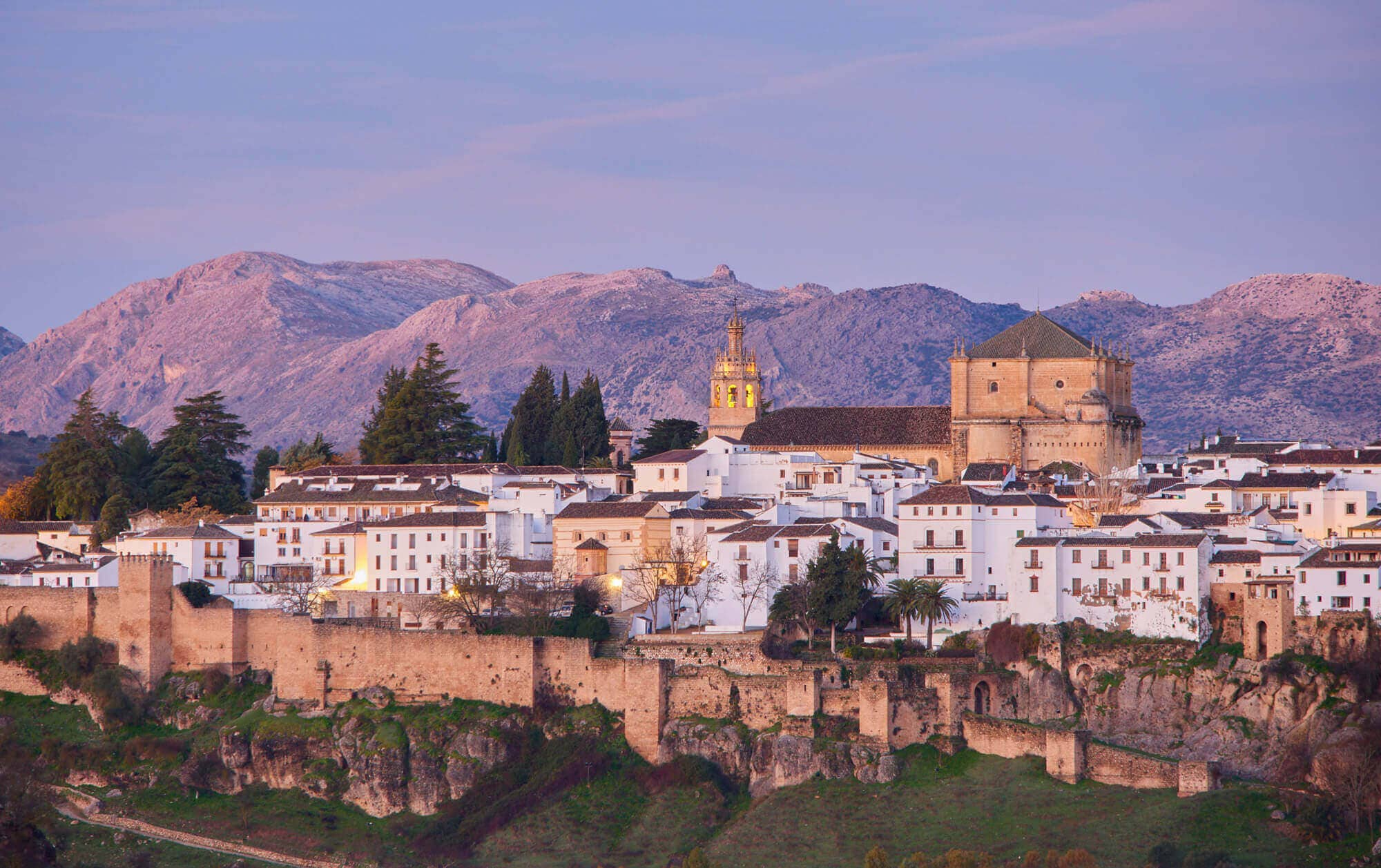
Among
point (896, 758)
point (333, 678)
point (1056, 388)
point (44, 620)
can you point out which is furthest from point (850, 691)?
point (1056, 388)

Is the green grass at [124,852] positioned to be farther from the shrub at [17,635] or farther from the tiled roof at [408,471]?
the tiled roof at [408,471]

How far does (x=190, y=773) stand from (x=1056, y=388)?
138ft

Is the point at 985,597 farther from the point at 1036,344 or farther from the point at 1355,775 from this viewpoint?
the point at 1036,344

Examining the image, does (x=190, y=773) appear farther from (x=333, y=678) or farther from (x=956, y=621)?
(x=956, y=621)

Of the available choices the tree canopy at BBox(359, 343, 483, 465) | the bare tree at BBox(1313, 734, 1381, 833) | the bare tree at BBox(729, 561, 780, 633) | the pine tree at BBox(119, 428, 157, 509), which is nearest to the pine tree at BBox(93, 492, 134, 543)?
the pine tree at BBox(119, 428, 157, 509)

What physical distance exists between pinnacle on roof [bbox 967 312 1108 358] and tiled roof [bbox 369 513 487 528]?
2698cm

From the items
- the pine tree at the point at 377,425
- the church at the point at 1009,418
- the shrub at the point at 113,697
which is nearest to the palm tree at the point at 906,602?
the shrub at the point at 113,697

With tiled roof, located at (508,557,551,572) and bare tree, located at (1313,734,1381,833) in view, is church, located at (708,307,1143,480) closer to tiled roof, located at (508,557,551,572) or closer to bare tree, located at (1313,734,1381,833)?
tiled roof, located at (508,557,551,572)

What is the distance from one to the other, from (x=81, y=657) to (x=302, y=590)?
7.38 meters

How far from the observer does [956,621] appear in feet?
198

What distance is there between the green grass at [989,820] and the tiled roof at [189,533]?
25185 millimetres

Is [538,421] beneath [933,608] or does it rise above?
above

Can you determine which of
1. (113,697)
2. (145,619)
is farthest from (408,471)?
(113,697)

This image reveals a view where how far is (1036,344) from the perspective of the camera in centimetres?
8819
